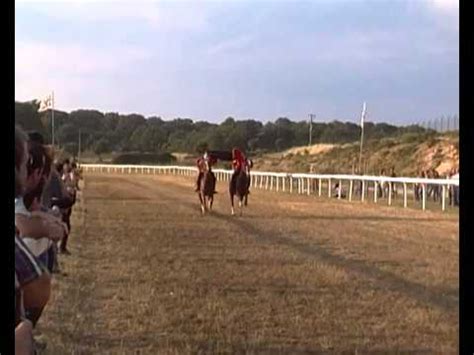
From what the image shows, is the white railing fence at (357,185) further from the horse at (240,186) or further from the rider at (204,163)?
the rider at (204,163)

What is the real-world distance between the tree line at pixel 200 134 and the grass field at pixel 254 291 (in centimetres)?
1696

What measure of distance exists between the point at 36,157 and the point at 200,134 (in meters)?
40.2

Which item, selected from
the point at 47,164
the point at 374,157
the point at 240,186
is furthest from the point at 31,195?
the point at 374,157

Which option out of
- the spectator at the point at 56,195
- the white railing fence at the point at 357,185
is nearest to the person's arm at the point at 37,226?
the spectator at the point at 56,195

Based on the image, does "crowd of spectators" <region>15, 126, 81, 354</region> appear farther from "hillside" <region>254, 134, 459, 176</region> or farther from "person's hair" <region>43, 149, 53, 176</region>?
Answer: "hillside" <region>254, 134, 459, 176</region>

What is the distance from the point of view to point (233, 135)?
47531mm

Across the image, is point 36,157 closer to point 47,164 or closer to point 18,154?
point 47,164

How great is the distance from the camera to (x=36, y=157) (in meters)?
5.14

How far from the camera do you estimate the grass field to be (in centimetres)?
784

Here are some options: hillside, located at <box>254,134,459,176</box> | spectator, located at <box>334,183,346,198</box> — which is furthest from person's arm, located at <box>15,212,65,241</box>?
hillside, located at <box>254,134,459,176</box>

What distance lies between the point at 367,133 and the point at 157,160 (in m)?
15.4

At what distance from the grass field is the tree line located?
668 inches
